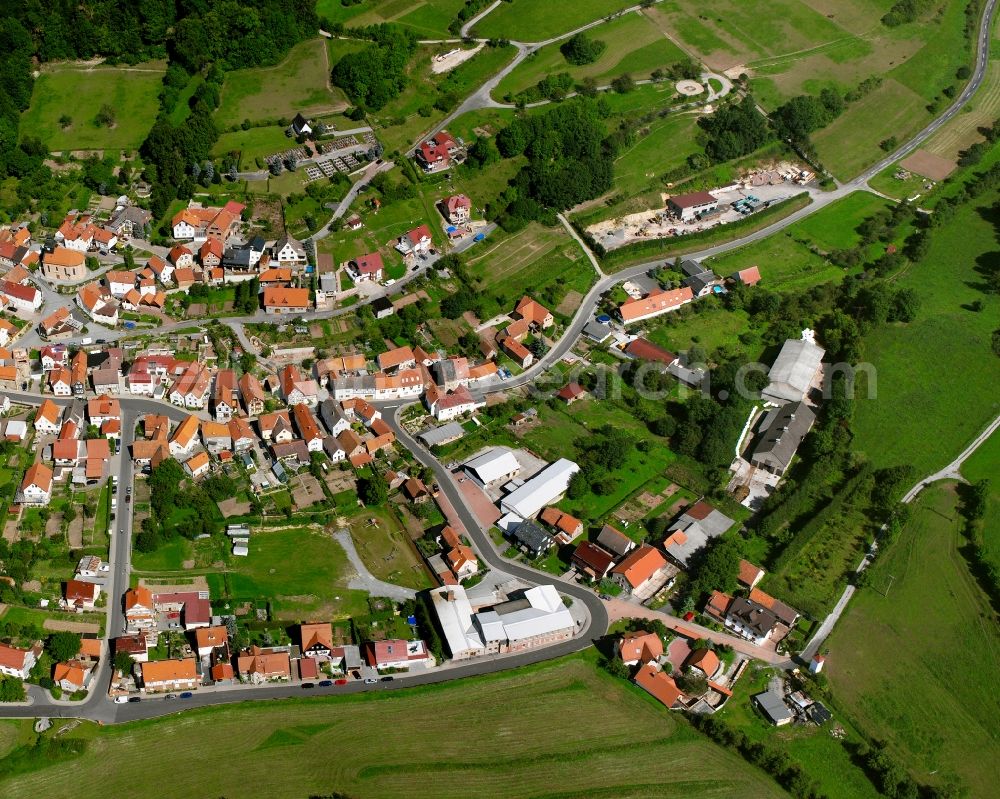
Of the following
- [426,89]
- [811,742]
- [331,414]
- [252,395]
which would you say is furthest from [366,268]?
[811,742]

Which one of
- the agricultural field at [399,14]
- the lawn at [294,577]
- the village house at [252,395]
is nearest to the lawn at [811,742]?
the lawn at [294,577]

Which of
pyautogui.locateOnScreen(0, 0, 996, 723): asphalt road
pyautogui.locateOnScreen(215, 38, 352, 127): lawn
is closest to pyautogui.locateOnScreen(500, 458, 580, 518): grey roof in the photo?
pyautogui.locateOnScreen(0, 0, 996, 723): asphalt road

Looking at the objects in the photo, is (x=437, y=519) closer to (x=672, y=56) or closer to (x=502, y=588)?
(x=502, y=588)

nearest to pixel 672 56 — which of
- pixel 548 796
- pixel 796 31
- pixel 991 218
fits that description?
pixel 796 31

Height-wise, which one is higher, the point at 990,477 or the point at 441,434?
the point at 441,434

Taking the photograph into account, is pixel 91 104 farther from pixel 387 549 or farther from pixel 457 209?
pixel 387 549
